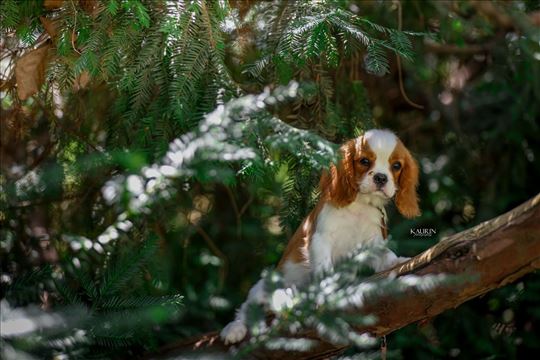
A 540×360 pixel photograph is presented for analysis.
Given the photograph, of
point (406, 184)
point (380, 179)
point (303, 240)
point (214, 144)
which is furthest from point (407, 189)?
point (214, 144)

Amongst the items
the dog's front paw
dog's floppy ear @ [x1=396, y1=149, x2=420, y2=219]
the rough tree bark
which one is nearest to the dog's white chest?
dog's floppy ear @ [x1=396, y1=149, x2=420, y2=219]

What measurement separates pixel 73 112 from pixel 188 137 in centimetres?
185

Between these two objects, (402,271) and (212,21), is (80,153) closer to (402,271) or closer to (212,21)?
(212,21)

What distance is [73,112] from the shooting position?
442 centimetres

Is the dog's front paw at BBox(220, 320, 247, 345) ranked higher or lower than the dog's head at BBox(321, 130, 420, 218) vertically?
lower

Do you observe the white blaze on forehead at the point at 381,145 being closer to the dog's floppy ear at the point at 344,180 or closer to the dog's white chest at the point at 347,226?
the dog's floppy ear at the point at 344,180

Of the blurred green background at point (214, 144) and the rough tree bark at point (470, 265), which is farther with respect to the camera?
the blurred green background at point (214, 144)

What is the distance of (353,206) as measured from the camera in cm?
394

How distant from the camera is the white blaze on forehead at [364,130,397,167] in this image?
3.73 meters

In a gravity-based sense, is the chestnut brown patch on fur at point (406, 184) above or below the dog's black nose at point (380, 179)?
below

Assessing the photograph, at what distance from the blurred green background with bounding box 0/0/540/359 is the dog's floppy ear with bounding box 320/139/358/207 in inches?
5.4

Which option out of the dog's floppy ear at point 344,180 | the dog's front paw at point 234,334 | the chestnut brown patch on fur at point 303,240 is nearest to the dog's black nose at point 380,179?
the dog's floppy ear at point 344,180

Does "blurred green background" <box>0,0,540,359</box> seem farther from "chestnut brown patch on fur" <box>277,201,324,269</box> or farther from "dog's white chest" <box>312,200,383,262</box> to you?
"dog's white chest" <box>312,200,383,262</box>

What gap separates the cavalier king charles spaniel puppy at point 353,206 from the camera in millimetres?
3754
